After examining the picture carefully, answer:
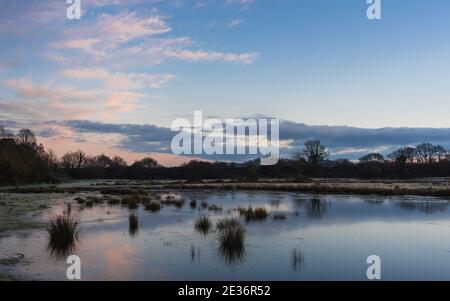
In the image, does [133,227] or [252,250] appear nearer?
[252,250]

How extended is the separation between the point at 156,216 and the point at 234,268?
41.2 ft

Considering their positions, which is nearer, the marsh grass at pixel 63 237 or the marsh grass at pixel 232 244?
the marsh grass at pixel 232 244

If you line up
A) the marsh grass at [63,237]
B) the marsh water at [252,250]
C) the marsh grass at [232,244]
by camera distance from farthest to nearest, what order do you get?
the marsh grass at [63,237]
the marsh grass at [232,244]
the marsh water at [252,250]

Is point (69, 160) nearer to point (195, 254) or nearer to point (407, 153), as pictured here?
point (407, 153)

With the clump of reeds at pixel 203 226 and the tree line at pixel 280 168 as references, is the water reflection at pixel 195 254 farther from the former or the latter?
the tree line at pixel 280 168

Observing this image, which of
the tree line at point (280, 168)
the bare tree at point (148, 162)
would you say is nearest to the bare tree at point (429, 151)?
the tree line at point (280, 168)

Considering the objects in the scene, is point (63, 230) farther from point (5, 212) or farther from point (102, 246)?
point (5, 212)

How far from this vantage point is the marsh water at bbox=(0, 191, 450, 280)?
10.7m

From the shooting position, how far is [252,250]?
44.3ft

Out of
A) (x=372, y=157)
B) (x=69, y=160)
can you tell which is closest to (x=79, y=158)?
(x=69, y=160)

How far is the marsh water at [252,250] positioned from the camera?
10.7m
